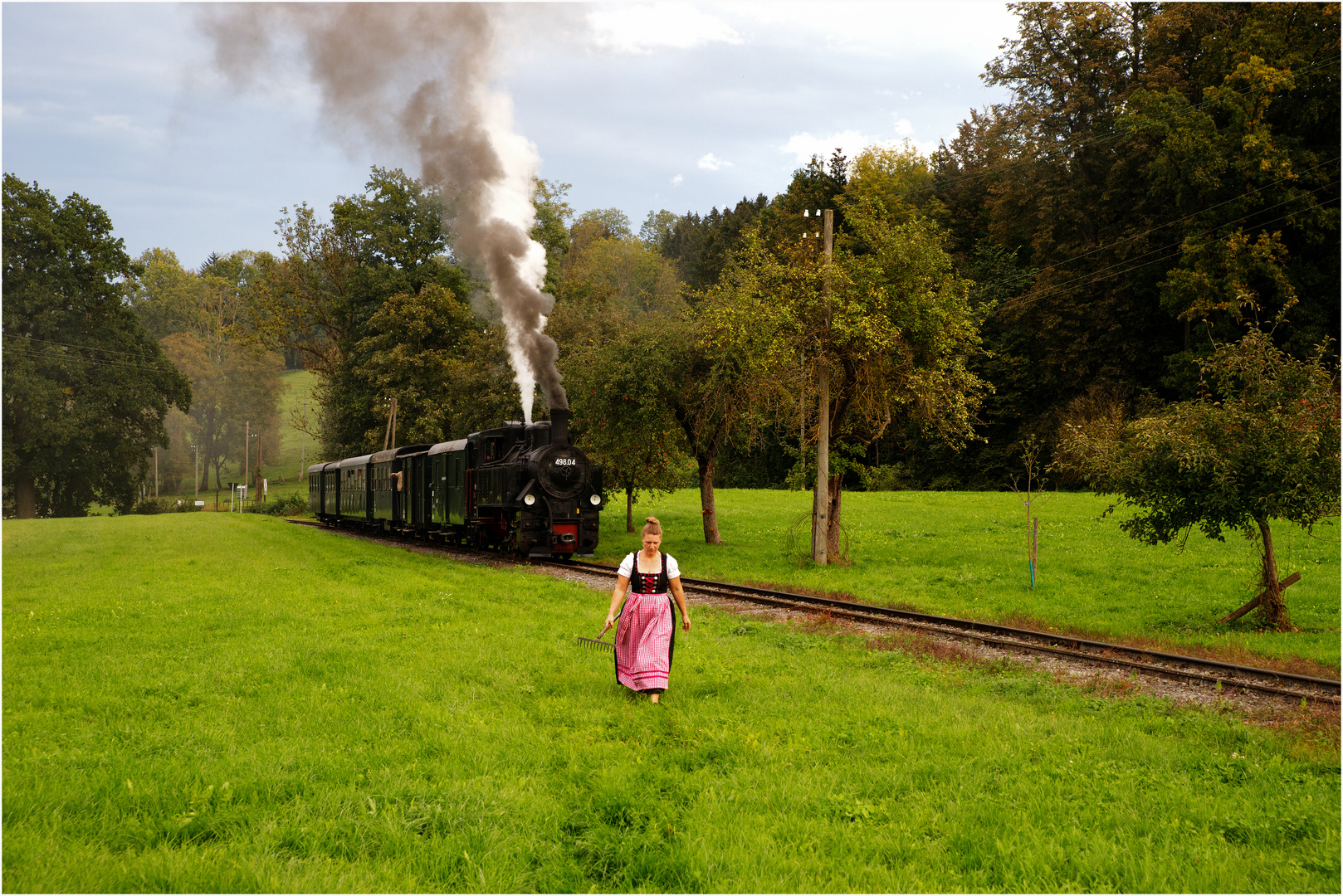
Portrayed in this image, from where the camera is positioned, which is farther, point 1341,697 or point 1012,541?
point 1012,541

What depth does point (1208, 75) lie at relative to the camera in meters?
38.6

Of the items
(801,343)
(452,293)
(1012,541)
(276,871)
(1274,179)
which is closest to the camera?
(276,871)

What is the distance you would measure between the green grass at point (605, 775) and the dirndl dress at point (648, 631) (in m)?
0.26

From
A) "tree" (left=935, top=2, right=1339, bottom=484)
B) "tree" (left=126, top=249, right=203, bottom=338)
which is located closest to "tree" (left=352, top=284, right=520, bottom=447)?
"tree" (left=935, top=2, right=1339, bottom=484)

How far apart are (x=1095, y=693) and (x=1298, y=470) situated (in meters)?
5.86

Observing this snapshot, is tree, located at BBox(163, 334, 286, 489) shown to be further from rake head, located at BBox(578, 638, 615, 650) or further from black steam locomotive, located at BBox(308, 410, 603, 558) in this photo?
rake head, located at BBox(578, 638, 615, 650)

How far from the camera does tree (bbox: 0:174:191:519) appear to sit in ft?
145

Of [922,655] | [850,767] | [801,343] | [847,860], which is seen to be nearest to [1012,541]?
[801,343]

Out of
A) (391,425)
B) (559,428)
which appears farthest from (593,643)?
(391,425)

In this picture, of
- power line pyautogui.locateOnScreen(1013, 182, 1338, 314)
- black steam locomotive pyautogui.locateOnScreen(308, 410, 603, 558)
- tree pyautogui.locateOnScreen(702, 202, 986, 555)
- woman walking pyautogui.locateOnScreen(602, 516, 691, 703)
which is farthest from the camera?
power line pyautogui.locateOnScreen(1013, 182, 1338, 314)

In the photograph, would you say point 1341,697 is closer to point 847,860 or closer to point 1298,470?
point 1298,470

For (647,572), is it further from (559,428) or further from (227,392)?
(227,392)

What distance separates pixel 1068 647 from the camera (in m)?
11.7

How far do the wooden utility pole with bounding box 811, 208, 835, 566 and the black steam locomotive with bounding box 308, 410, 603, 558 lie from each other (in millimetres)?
5586
